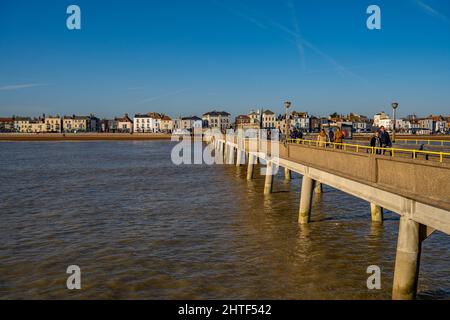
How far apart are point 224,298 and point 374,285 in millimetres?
4174

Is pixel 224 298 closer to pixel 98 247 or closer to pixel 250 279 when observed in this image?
pixel 250 279

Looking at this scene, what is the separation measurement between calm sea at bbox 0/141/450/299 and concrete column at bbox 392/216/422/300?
38.7 inches

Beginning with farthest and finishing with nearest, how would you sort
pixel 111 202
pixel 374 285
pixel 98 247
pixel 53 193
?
pixel 53 193, pixel 111 202, pixel 98 247, pixel 374 285

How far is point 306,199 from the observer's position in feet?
64.2

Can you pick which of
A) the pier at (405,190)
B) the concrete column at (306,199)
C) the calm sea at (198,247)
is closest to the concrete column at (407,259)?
the pier at (405,190)

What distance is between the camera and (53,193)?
2983 centimetres

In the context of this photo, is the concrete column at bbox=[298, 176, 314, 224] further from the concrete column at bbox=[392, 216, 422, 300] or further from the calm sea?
the concrete column at bbox=[392, 216, 422, 300]

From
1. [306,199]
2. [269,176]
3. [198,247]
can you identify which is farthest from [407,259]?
[269,176]

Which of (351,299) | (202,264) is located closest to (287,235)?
(202,264)

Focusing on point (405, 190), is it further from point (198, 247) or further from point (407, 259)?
point (198, 247)

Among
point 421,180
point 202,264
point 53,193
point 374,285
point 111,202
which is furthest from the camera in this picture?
point 53,193

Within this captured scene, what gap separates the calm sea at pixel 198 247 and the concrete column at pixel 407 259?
983 mm

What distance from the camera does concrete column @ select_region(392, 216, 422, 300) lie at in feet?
32.9

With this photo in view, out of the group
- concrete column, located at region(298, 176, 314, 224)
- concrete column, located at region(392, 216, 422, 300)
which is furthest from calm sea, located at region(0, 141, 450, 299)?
concrete column, located at region(392, 216, 422, 300)
